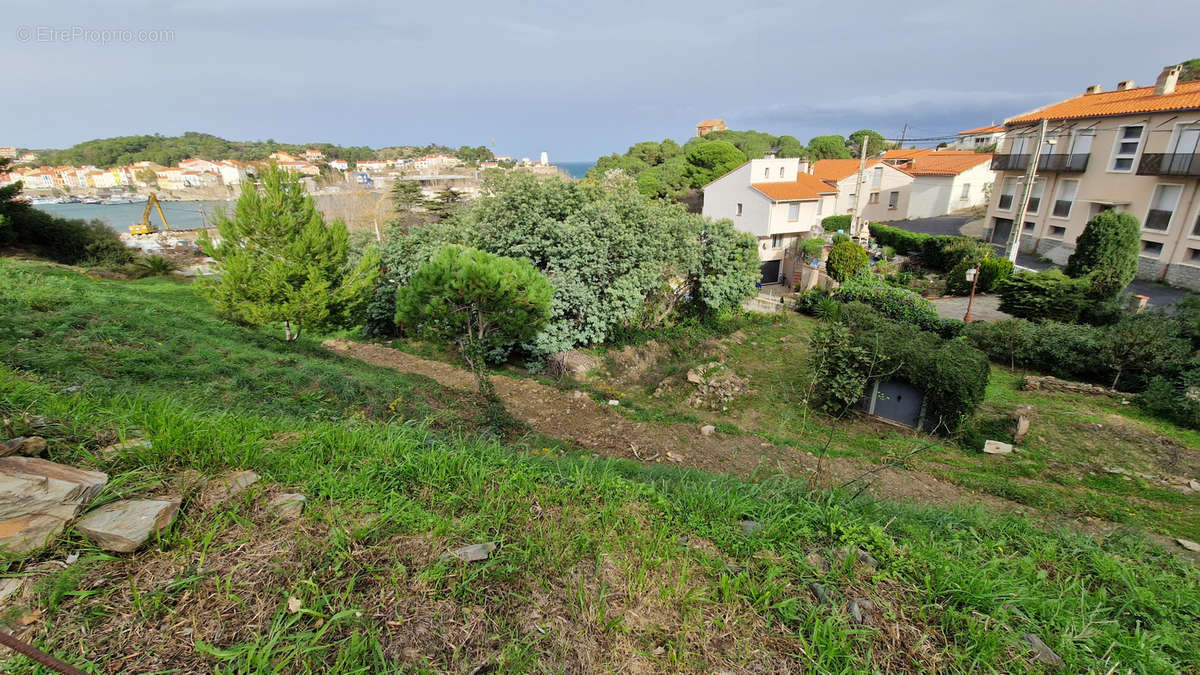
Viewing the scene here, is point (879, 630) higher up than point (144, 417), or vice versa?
point (144, 417)

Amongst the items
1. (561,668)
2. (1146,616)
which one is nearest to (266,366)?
(561,668)

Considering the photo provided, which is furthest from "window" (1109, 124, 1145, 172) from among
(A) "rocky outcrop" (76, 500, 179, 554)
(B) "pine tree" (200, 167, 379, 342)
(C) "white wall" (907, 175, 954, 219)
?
(A) "rocky outcrop" (76, 500, 179, 554)

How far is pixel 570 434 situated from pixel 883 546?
21.1 feet

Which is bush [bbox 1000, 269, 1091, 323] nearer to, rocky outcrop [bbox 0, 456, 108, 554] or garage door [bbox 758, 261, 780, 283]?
garage door [bbox 758, 261, 780, 283]

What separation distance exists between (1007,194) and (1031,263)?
17.1 feet

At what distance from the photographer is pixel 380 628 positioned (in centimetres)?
228

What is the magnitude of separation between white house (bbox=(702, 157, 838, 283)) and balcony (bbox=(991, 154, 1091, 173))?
339 inches

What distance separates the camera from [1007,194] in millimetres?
24016

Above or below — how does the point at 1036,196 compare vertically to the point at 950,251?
above

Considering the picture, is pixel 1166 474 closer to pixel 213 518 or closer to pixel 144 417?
pixel 213 518

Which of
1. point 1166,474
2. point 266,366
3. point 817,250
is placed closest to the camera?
point 1166,474

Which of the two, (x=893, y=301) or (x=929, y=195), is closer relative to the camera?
(x=893, y=301)

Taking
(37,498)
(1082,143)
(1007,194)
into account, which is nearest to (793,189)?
(1007,194)

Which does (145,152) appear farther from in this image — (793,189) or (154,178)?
(793,189)
